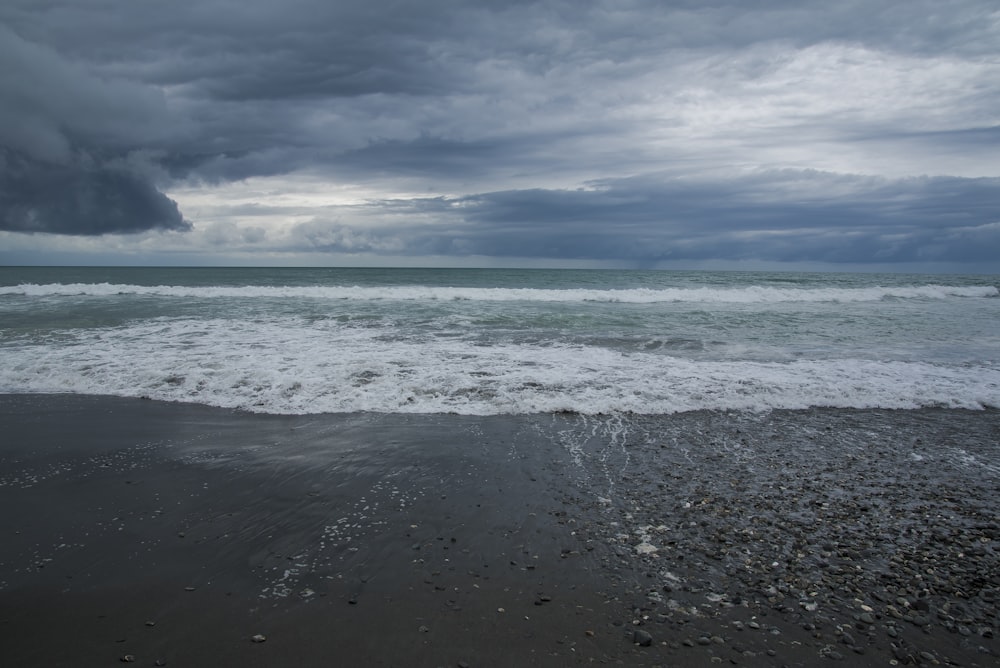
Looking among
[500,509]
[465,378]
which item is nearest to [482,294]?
[465,378]

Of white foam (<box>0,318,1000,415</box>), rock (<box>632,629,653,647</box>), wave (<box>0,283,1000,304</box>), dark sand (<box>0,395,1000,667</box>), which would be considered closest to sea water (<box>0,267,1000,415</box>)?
white foam (<box>0,318,1000,415</box>)

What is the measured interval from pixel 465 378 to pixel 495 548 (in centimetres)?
586

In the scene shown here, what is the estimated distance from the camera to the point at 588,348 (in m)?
13.7

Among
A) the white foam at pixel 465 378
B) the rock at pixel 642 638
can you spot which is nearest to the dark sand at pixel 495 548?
the rock at pixel 642 638

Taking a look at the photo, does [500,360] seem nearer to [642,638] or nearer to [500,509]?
[500,509]

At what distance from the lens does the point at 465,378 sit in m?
9.99

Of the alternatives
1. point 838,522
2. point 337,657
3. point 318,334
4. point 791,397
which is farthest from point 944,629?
point 318,334

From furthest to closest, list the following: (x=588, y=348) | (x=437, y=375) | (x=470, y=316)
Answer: (x=470, y=316) → (x=588, y=348) → (x=437, y=375)

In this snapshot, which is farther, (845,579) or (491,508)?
(491,508)

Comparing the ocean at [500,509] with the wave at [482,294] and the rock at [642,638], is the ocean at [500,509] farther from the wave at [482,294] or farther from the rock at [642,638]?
the wave at [482,294]

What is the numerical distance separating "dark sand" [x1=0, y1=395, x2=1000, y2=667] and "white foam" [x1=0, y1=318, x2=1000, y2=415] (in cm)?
163

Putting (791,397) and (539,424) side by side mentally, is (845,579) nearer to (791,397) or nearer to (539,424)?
(539,424)

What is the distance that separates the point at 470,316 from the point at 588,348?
8691mm

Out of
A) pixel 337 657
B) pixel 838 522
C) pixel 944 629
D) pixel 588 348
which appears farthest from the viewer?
pixel 588 348
